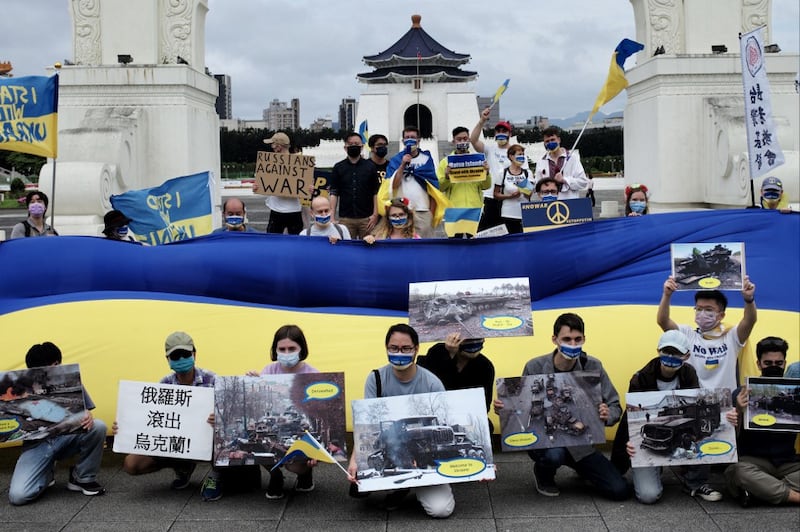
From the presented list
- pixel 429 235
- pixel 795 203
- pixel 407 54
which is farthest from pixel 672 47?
pixel 407 54

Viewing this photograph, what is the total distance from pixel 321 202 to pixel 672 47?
9.39 meters

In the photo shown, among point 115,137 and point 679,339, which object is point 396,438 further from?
point 115,137

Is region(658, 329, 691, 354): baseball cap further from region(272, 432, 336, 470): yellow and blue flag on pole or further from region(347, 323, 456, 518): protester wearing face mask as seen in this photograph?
region(272, 432, 336, 470): yellow and blue flag on pole

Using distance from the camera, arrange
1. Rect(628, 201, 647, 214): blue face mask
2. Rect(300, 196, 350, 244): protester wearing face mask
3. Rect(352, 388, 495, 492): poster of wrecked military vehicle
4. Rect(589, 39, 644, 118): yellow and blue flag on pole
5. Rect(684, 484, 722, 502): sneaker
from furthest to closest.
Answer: Rect(589, 39, 644, 118): yellow and blue flag on pole → Rect(628, 201, 647, 214): blue face mask → Rect(300, 196, 350, 244): protester wearing face mask → Rect(684, 484, 722, 502): sneaker → Rect(352, 388, 495, 492): poster of wrecked military vehicle

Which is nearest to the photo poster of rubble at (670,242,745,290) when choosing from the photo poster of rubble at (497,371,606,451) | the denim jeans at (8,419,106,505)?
the photo poster of rubble at (497,371,606,451)

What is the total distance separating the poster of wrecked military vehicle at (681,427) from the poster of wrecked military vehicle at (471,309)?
81 cm

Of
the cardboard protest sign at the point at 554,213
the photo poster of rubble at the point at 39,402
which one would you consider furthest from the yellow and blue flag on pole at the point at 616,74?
the photo poster of rubble at the point at 39,402

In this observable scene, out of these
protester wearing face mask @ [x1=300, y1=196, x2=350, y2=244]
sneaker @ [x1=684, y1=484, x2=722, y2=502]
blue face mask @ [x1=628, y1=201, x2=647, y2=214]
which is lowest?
sneaker @ [x1=684, y1=484, x2=722, y2=502]

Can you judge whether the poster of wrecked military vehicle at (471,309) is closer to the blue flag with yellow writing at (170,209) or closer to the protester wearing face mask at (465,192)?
the protester wearing face mask at (465,192)

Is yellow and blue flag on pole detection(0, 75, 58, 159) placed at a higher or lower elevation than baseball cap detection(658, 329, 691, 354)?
higher

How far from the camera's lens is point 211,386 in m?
4.95

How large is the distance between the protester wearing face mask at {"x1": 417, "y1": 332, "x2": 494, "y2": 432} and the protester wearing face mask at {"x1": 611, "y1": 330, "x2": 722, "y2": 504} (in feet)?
2.48

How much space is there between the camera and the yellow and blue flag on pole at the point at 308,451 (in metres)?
4.55

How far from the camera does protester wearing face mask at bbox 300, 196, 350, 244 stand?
6.48 metres
